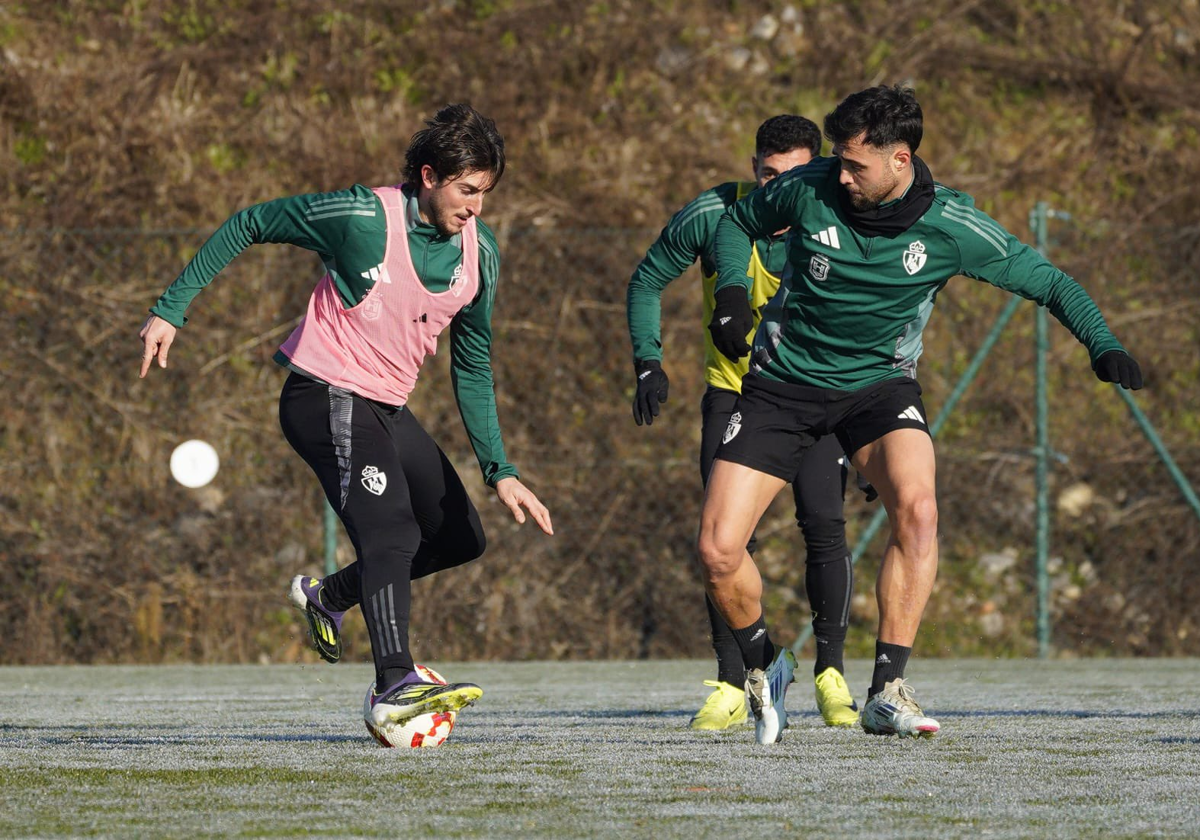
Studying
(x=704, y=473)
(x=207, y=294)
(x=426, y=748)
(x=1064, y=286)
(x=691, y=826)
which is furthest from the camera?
(x=207, y=294)

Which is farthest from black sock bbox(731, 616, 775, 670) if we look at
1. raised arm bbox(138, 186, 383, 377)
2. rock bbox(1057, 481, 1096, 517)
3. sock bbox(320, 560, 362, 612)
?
rock bbox(1057, 481, 1096, 517)

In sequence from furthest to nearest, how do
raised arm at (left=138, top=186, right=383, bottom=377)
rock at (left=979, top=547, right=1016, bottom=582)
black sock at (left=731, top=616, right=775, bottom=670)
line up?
rock at (left=979, top=547, right=1016, bottom=582) < black sock at (left=731, top=616, right=775, bottom=670) < raised arm at (left=138, top=186, right=383, bottom=377)

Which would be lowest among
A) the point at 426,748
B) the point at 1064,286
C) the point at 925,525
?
the point at 426,748

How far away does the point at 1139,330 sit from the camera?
12.3 metres

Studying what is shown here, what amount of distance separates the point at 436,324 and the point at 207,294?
6.27 meters

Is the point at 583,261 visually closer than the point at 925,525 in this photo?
No

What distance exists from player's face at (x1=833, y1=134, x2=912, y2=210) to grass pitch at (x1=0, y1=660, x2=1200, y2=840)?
5.22ft

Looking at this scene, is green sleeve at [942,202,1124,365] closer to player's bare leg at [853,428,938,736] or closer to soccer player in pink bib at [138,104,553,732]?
player's bare leg at [853,428,938,736]

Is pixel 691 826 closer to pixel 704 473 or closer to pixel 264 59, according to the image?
pixel 704 473

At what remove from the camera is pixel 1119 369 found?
5414 mm

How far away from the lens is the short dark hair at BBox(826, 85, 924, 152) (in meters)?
5.46

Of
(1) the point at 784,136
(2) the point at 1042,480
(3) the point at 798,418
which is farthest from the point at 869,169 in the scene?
(2) the point at 1042,480

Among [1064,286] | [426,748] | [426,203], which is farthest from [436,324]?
[1064,286]

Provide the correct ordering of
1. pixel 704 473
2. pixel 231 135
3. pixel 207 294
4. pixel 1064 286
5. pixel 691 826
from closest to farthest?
pixel 691 826, pixel 1064 286, pixel 704 473, pixel 207 294, pixel 231 135
